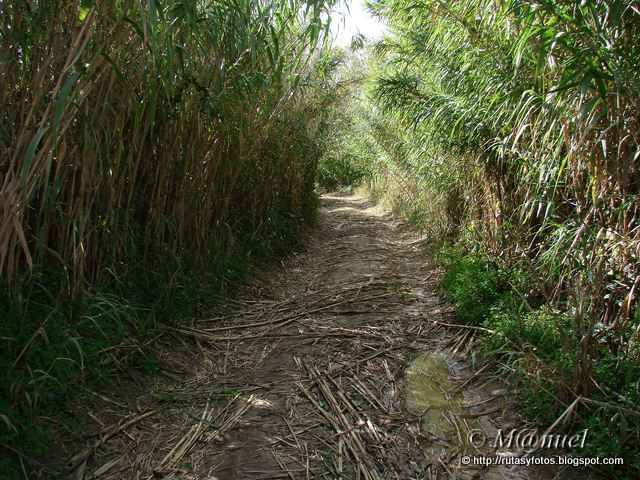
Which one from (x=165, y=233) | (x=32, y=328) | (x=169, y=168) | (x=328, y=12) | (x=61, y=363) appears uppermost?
(x=328, y=12)

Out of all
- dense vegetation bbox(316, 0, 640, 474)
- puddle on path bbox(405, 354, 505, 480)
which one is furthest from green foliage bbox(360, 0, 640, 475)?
puddle on path bbox(405, 354, 505, 480)

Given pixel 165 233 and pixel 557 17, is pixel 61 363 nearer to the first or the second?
pixel 165 233

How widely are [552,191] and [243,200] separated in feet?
7.57

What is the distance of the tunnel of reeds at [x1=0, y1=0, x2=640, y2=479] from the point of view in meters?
1.62

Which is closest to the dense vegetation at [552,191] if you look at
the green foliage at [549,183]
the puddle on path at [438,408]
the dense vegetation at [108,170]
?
the green foliage at [549,183]

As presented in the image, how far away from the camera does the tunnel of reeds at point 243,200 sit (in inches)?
64.0

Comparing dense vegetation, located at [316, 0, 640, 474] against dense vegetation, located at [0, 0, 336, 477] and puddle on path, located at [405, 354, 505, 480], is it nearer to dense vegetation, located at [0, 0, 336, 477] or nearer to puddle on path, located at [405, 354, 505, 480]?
puddle on path, located at [405, 354, 505, 480]

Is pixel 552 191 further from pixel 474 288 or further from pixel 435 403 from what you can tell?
pixel 435 403

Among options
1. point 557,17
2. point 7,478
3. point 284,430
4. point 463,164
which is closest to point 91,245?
point 7,478

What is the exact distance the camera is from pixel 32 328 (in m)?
1.67

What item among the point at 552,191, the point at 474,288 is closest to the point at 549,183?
the point at 552,191

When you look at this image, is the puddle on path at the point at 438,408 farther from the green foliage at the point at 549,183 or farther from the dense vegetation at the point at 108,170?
the dense vegetation at the point at 108,170

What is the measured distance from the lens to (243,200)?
3.78 meters

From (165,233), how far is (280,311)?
1022mm
